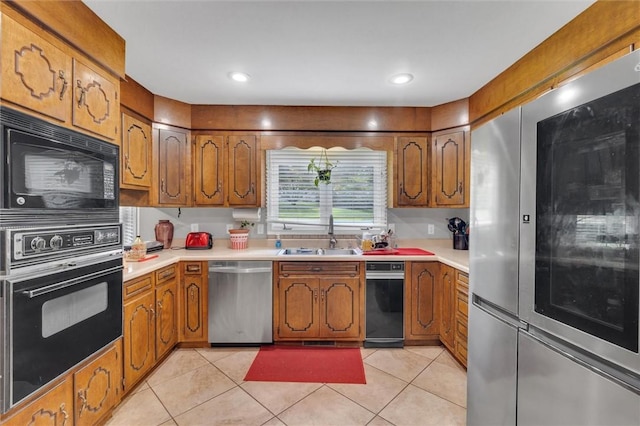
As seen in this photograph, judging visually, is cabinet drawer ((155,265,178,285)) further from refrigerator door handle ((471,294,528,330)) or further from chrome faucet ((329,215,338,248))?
refrigerator door handle ((471,294,528,330))

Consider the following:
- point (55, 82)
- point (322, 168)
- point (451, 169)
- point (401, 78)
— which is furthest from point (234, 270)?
point (451, 169)

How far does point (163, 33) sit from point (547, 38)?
242cm

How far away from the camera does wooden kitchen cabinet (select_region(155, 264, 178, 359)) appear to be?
7.24ft

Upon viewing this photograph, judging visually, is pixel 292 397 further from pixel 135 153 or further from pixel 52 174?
pixel 135 153

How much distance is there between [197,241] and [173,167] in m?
0.81

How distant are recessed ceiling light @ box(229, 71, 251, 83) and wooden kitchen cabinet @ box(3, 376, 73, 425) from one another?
2.19 m

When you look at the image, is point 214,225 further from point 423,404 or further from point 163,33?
point 423,404

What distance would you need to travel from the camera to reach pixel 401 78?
2.20 m

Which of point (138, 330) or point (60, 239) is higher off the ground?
point (60, 239)

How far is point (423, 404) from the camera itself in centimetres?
183

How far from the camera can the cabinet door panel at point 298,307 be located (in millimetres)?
2551

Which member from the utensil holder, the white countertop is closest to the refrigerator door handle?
the white countertop

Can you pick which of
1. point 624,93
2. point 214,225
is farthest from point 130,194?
point 624,93

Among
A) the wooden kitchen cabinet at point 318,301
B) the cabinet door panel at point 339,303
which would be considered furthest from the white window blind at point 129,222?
the cabinet door panel at point 339,303
